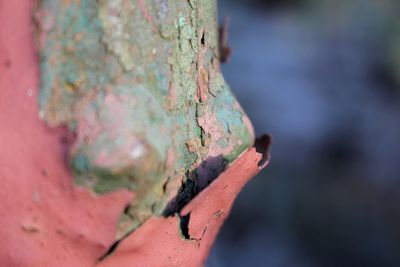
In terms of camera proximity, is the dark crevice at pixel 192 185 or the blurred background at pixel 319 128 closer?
the dark crevice at pixel 192 185

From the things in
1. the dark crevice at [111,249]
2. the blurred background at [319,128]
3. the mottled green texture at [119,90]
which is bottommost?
the blurred background at [319,128]

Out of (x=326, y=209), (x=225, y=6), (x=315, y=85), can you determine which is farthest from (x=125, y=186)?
(x=225, y=6)

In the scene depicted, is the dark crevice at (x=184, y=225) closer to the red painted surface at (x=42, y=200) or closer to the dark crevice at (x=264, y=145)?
the red painted surface at (x=42, y=200)

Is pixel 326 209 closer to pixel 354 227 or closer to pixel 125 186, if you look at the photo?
pixel 354 227

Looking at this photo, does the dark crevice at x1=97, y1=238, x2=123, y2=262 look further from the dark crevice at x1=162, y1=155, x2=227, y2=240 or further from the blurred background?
the blurred background

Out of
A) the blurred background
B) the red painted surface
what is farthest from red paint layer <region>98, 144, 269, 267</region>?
the blurred background

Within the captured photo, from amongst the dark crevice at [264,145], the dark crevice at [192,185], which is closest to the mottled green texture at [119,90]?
the dark crevice at [192,185]
